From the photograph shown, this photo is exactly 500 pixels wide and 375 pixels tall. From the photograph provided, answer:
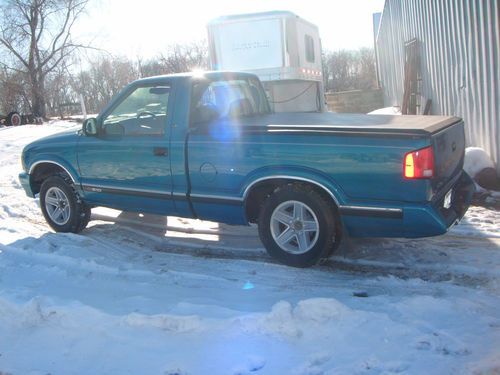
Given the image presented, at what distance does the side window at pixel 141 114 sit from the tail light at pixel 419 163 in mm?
2385

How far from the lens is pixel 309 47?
13.6 meters

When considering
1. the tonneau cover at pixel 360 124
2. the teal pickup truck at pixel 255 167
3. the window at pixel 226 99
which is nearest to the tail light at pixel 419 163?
the teal pickup truck at pixel 255 167

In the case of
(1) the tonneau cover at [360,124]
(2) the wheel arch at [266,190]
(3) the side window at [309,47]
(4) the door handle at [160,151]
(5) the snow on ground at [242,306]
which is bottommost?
(5) the snow on ground at [242,306]

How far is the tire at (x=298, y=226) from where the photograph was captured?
4.31 m

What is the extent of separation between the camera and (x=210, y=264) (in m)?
4.74

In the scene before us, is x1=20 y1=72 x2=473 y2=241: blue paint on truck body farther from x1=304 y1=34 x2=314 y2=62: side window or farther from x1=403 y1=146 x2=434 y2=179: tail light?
x1=304 y1=34 x2=314 y2=62: side window

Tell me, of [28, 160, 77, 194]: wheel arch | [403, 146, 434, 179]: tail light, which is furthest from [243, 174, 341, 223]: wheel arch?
[28, 160, 77, 194]: wheel arch

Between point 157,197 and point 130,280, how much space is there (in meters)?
1.02

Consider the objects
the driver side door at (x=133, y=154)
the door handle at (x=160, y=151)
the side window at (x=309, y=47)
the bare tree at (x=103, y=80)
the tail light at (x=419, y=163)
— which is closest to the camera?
the tail light at (x=419, y=163)

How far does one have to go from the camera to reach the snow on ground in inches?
116

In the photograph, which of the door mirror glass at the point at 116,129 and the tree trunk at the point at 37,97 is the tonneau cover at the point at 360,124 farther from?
the tree trunk at the point at 37,97

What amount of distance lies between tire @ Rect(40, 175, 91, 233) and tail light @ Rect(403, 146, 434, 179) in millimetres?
3755

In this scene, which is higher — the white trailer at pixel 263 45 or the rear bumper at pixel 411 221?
the white trailer at pixel 263 45

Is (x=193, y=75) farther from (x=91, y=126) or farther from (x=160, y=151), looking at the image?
(x=91, y=126)
